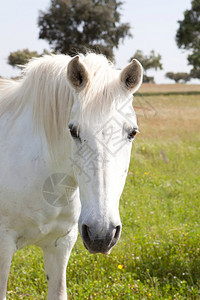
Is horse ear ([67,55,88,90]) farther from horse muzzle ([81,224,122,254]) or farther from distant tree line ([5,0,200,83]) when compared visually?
distant tree line ([5,0,200,83])

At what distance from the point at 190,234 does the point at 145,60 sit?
4046 cm

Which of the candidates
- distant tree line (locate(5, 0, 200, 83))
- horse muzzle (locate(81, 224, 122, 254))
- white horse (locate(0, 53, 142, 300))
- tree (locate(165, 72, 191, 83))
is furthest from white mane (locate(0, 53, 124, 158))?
tree (locate(165, 72, 191, 83))

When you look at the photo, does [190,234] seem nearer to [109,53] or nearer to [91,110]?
[91,110]

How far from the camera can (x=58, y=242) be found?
2.90 m

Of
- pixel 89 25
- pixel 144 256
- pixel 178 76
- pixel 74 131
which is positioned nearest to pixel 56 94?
pixel 74 131

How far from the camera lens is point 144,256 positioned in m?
4.05

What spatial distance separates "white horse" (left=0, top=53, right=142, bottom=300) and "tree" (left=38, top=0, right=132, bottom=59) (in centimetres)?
2809

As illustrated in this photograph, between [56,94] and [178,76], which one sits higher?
[56,94]

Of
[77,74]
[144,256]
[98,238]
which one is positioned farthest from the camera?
[144,256]

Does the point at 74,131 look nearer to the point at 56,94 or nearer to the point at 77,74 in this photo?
the point at 77,74

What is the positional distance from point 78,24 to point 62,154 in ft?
98.8

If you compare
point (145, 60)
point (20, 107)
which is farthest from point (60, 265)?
point (145, 60)

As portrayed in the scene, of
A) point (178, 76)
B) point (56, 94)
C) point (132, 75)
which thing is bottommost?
point (178, 76)

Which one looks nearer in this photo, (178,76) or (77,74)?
(77,74)
